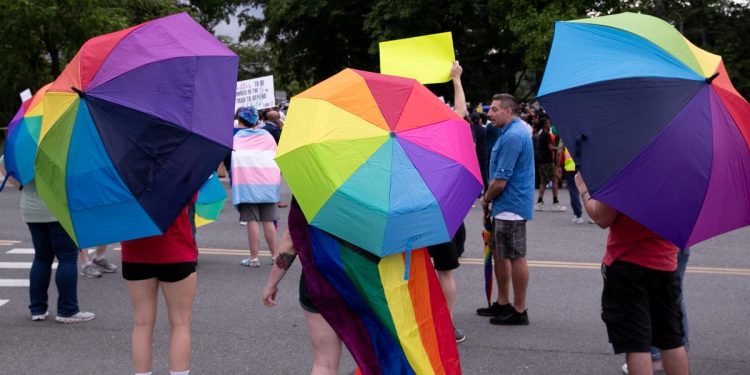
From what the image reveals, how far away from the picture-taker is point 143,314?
408 cm

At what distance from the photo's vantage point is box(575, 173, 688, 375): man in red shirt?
3.78 meters

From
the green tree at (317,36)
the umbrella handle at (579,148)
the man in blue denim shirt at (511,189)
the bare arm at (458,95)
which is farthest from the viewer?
the green tree at (317,36)

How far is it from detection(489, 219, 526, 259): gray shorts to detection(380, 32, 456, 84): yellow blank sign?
1397mm

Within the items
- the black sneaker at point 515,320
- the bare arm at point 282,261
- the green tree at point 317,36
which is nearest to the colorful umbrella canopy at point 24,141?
the bare arm at point 282,261

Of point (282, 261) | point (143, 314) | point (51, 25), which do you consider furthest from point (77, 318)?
point (51, 25)

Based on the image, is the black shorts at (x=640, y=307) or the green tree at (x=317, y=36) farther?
the green tree at (x=317, y=36)

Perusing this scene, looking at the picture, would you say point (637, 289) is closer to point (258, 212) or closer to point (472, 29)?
point (258, 212)

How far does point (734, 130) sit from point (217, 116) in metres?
2.40

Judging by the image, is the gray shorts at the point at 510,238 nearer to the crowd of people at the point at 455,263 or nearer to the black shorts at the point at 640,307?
the crowd of people at the point at 455,263

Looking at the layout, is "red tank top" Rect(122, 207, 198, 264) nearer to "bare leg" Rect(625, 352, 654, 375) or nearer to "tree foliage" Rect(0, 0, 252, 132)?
"bare leg" Rect(625, 352, 654, 375)

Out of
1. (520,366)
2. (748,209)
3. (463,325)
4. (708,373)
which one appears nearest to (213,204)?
(463,325)

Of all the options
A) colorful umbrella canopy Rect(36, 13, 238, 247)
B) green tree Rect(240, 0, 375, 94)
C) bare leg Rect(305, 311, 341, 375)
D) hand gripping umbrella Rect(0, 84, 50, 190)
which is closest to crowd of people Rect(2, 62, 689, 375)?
bare leg Rect(305, 311, 341, 375)

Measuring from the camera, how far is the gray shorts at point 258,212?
8.26m

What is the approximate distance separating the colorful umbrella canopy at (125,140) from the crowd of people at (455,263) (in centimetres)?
49
